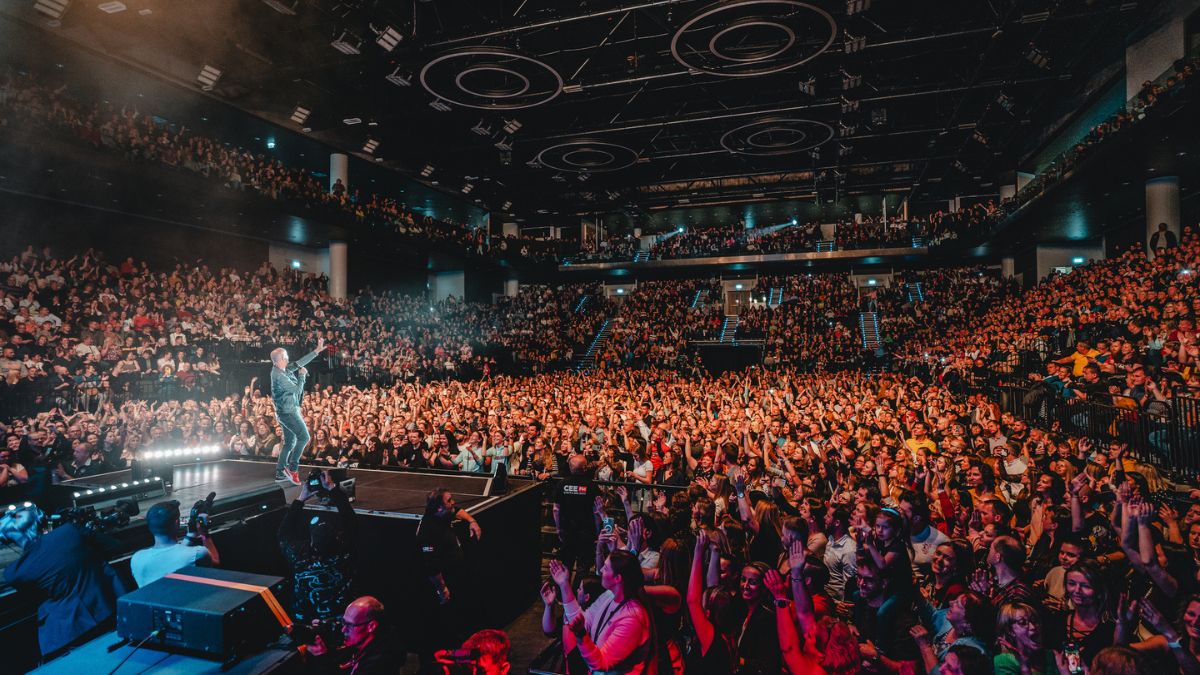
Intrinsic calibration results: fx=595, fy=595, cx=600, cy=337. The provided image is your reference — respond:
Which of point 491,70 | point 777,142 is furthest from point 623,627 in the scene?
point 777,142

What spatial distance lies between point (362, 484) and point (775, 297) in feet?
84.0

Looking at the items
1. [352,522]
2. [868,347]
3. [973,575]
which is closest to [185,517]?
[352,522]

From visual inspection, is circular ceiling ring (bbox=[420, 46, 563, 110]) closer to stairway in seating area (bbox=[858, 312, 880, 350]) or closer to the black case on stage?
the black case on stage

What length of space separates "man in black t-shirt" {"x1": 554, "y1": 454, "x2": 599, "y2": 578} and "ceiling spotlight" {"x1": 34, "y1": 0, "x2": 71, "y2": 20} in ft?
40.5

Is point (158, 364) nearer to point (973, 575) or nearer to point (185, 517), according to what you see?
point (185, 517)

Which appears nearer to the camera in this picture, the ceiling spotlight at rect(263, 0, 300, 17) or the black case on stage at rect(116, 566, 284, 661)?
the black case on stage at rect(116, 566, 284, 661)

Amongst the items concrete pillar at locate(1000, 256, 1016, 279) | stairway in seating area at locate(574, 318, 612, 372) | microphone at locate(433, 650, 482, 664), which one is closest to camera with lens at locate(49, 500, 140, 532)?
microphone at locate(433, 650, 482, 664)

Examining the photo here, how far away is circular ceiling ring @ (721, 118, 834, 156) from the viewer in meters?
16.3

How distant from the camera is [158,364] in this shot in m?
12.1

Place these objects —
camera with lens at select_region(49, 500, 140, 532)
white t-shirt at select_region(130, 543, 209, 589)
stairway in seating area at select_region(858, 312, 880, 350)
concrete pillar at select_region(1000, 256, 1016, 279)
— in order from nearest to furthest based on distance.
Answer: white t-shirt at select_region(130, 543, 209, 589), camera with lens at select_region(49, 500, 140, 532), stairway in seating area at select_region(858, 312, 880, 350), concrete pillar at select_region(1000, 256, 1016, 279)

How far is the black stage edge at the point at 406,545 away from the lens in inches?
177

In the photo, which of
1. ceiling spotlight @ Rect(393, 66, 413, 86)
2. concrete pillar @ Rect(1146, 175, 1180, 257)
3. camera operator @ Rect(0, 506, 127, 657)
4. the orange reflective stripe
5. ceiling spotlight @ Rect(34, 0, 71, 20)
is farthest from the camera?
concrete pillar @ Rect(1146, 175, 1180, 257)

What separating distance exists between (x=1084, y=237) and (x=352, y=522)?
83.4 feet

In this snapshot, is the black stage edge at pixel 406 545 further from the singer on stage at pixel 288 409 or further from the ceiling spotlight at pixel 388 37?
the ceiling spotlight at pixel 388 37
